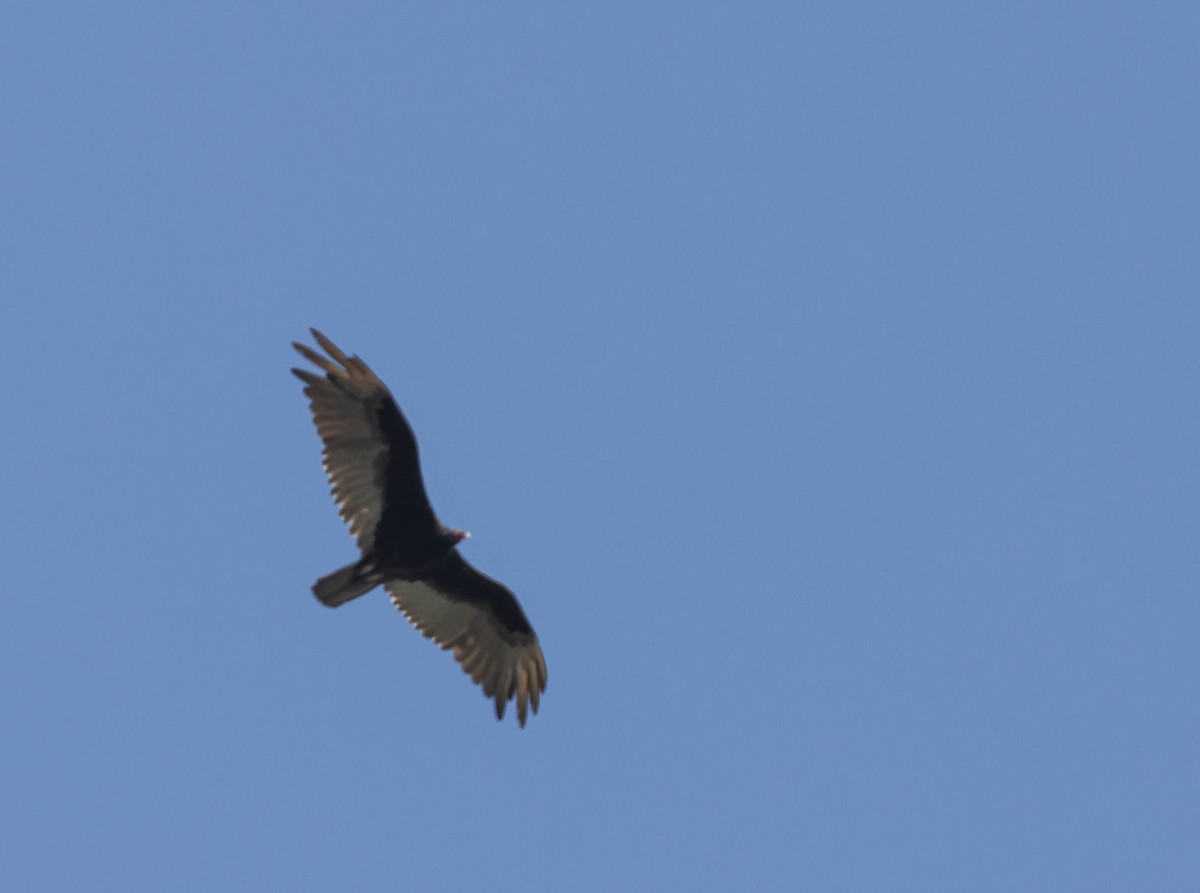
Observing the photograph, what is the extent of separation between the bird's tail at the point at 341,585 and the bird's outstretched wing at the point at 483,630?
1.22m

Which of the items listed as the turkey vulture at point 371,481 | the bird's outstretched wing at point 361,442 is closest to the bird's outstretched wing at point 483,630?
the turkey vulture at point 371,481

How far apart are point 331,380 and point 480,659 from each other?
128 inches

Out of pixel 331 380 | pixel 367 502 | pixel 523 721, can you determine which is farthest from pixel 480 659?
pixel 331 380

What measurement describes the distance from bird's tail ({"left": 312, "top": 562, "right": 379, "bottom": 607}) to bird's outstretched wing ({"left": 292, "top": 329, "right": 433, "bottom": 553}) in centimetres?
32

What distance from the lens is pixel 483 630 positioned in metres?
18.0

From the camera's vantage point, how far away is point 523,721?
17859mm

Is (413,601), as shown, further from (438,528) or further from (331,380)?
(331,380)

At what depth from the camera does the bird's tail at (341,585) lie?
54.0 ft

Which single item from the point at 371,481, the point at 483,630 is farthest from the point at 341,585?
the point at 483,630

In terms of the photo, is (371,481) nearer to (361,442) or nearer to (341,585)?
(361,442)

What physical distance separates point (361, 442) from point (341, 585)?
136 centimetres

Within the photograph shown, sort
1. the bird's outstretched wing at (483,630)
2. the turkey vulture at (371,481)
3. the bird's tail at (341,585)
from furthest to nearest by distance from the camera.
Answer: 1. the bird's outstretched wing at (483,630)
2. the turkey vulture at (371,481)
3. the bird's tail at (341,585)

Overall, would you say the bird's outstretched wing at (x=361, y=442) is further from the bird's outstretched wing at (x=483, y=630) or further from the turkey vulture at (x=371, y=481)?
the bird's outstretched wing at (x=483, y=630)

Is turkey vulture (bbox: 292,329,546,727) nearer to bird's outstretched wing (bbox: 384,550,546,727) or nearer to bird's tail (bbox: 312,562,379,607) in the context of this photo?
bird's tail (bbox: 312,562,379,607)
